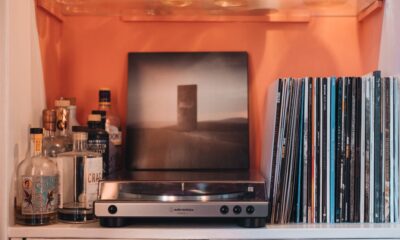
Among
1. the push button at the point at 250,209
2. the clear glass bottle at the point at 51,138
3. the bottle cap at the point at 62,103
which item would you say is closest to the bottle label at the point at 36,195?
the clear glass bottle at the point at 51,138

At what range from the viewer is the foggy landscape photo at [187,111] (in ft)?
4.89

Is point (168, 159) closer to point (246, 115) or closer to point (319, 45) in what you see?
point (246, 115)

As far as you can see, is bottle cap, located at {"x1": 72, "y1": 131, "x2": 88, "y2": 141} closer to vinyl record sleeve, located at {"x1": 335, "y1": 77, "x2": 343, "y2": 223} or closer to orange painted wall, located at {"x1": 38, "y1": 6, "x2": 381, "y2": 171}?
orange painted wall, located at {"x1": 38, "y1": 6, "x2": 381, "y2": 171}

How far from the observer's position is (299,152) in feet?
3.91

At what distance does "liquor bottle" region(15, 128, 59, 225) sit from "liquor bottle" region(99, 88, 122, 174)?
249mm

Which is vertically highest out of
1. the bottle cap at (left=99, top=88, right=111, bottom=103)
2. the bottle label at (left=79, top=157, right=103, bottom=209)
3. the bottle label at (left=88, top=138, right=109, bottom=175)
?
the bottle cap at (left=99, top=88, right=111, bottom=103)

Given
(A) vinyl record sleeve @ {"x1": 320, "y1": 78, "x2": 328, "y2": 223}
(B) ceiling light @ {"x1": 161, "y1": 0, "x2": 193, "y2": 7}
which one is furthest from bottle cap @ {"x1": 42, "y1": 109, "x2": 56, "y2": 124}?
(A) vinyl record sleeve @ {"x1": 320, "y1": 78, "x2": 328, "y2": 223}

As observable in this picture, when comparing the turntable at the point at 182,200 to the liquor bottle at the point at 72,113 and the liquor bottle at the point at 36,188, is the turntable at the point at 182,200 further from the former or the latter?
the liquor bottle at the point at 72,113

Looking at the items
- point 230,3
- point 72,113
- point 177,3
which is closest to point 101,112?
point 72,113

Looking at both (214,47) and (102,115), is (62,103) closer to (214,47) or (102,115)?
(102,115)

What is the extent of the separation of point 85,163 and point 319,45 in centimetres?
84

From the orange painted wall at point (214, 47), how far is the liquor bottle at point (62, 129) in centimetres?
23

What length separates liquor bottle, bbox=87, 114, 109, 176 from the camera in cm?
130

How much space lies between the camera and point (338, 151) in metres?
1.19
